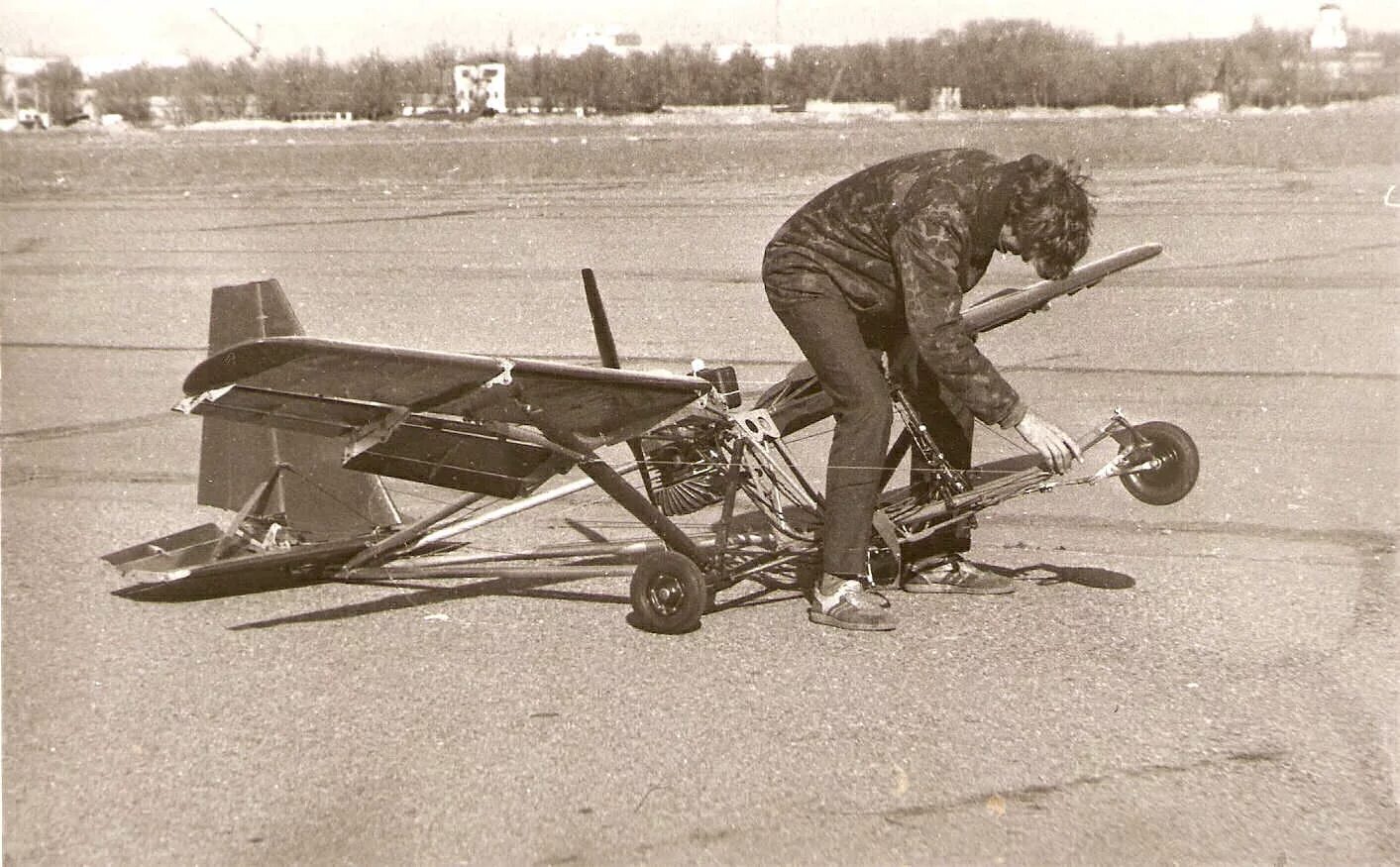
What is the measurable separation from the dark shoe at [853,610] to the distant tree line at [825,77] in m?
4.64

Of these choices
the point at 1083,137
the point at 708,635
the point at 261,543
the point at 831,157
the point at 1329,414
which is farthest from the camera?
the point at 1083,137

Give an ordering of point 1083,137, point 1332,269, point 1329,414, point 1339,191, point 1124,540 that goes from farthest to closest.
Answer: point 1083,137 < point 1339,191 < point 1332,269 < point 1329,414 < point 1124,540

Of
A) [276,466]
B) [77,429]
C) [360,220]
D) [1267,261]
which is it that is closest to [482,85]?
[77,429]

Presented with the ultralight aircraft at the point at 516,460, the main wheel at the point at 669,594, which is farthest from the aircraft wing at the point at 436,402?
the main wheel at the point at 669,594

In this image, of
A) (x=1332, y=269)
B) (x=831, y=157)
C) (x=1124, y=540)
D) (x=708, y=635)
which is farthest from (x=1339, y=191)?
(x=708, y=635)

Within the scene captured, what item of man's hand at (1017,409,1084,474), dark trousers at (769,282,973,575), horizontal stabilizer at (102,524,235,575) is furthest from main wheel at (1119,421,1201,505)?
horizontal stabilizer at (102,524,235,575)

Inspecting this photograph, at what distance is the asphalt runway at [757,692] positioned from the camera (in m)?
3.62

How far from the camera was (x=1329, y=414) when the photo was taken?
26.9 feet

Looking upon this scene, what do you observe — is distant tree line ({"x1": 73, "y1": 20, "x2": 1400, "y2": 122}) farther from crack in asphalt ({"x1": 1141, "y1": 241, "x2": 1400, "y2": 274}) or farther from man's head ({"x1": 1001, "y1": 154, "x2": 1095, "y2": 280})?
man's head ({"x1": 1001, "y1": 154, "x2": 1095, "y2": 280})

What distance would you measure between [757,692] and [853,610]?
614mm

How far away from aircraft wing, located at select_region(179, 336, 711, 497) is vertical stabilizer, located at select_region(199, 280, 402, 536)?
768mm

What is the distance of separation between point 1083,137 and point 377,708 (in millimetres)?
23814

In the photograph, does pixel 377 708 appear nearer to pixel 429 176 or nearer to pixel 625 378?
pixel 625 378

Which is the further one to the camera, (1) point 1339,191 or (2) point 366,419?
(1) point 1339,191
